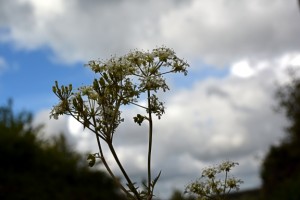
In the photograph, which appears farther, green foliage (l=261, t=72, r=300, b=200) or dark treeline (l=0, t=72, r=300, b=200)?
green foliage (l=261, t=72, r=300, b=200)

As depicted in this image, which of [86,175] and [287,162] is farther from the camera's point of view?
[287,162]

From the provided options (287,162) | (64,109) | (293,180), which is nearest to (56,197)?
(293,180)

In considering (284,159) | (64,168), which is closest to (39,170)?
(64,168)

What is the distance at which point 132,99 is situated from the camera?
2688 mm

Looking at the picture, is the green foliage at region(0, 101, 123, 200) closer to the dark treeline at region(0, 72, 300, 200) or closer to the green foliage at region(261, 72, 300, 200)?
the dark treeline at region(0, 72, 300, 200)

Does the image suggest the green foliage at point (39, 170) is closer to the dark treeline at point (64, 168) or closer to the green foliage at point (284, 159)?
the dark treeline at point (64, 168)

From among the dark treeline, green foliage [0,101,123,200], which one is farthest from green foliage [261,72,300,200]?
green foliage [0,101,123,200]

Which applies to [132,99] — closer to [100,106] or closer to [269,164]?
[100,106]

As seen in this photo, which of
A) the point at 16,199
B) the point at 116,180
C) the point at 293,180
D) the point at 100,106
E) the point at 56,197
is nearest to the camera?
the point at 116,180

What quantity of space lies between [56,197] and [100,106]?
16.1 metres

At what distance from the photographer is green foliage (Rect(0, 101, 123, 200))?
56.8ft

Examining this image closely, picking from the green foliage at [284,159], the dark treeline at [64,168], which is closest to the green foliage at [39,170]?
the dark treeline at [64,168]

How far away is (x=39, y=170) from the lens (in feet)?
61.2

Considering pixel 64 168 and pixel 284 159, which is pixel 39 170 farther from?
pixel 284 159
